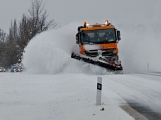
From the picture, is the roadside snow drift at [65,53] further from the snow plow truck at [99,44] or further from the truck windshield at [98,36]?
the truck windshield at [98,36]

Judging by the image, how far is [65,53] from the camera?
1884cm

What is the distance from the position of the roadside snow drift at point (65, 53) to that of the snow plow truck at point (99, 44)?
713 mm

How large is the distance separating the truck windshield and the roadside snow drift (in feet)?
4.79

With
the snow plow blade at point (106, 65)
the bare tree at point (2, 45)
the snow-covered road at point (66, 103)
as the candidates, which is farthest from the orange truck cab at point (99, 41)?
the bare tree at point (2, 45)

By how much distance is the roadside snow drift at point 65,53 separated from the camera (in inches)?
735

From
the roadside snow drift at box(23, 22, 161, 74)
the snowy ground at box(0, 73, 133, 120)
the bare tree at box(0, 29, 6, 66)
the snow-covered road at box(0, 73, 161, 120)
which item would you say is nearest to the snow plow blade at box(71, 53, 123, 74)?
the roadside snow drift at box(23, 22, 161, 74)

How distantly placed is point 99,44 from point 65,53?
7.53 ft

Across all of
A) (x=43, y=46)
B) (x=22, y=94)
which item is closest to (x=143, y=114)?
(x=22, y=94)

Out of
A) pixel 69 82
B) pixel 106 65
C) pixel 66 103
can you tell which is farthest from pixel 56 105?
pixel 106 65

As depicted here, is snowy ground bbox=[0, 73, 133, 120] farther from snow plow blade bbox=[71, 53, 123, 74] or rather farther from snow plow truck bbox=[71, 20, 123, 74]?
snow plow truck bbox=[71, 20, 123, 74]

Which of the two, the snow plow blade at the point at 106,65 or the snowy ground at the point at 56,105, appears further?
the snow plow blade at the point at 106,65

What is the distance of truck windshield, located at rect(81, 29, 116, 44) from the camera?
18.1 meters

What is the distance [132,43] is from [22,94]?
48.0 feet

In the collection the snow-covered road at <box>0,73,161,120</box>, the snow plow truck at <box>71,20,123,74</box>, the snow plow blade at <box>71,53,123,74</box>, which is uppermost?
the snow plow truck at <box>71,20,123,74</box>
